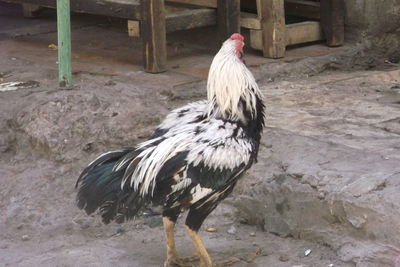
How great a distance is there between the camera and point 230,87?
4.43 meters

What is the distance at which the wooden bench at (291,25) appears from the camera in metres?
7.53

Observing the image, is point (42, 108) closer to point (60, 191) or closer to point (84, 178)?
point (60, 191)

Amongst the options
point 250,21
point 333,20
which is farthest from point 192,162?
point 333,20

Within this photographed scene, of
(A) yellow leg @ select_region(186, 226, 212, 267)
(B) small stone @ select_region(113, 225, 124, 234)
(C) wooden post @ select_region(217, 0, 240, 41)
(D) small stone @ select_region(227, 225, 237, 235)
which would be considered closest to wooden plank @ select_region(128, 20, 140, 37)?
(C) wooden post @ select_region(217, 0, 240, 41)

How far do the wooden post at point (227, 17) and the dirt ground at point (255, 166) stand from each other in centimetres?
32

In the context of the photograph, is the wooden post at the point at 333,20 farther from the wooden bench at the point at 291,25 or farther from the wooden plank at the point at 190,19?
the wooden plank at the point at 190,19

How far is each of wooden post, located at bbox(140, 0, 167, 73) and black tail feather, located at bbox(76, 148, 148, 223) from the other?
9.06 ft

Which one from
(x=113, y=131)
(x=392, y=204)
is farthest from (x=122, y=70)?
(x=392, y=204)

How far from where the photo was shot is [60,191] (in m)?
5.69

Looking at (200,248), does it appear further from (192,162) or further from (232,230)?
(232,230)

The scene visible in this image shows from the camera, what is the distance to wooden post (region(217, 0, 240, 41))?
7484mm

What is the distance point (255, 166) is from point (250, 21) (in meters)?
2.75

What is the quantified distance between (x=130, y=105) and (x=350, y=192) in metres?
2.12

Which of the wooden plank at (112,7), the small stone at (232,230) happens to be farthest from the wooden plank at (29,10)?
the small stone at (232,230)
